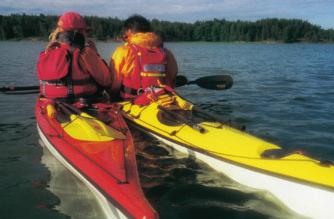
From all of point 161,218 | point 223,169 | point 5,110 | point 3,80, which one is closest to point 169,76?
point 223,169

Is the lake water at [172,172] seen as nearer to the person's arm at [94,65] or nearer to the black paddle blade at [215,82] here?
the black paddle blade at [215,82]

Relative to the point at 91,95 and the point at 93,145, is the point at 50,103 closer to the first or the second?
the point at 91,95

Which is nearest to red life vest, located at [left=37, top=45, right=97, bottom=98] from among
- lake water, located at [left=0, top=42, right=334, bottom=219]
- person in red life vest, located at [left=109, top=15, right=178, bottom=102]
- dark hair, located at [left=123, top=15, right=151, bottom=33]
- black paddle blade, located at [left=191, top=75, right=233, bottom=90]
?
person in red life vest, located at [left=109, top=15, right=178, bottom=102]

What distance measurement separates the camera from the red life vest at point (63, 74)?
20.0 ft

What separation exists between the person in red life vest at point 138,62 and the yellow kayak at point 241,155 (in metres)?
0.34

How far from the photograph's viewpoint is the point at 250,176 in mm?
4742

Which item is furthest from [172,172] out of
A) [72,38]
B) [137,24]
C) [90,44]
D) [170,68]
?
[137,24]

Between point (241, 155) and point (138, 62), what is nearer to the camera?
point (241, 155)

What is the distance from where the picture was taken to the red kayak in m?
3.76

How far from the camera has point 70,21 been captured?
646 centimetres

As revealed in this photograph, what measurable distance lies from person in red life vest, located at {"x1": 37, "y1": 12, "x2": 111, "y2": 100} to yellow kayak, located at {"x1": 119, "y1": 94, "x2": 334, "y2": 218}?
744 mm

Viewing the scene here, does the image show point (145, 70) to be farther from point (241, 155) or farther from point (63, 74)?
point (241, 155)

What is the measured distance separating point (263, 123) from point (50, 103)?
Result: 4.24 m

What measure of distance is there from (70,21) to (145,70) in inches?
53.6
